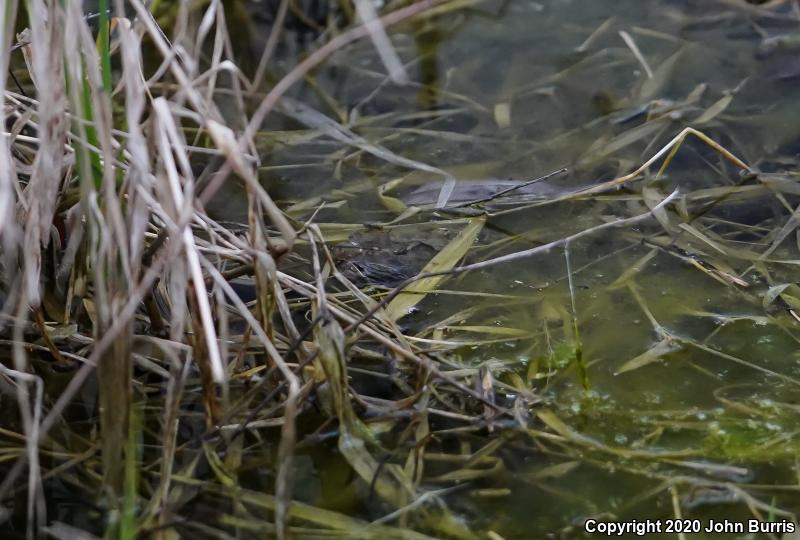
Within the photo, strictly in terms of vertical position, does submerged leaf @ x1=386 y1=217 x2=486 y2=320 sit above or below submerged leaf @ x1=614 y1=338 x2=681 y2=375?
above

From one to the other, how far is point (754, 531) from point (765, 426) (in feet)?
0.75

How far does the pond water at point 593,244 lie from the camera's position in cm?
134

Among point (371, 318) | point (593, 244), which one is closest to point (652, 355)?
point (593, 244)

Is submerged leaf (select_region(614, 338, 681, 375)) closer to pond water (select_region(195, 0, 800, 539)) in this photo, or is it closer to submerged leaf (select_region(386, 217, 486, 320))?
pond water (select_region(195, 0, 800, 539))

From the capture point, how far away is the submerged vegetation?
1.25 meters

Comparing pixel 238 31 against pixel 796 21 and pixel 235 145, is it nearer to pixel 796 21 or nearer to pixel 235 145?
pixel 796 21

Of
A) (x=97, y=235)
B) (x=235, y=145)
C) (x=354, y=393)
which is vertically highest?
(x=235, y=145)

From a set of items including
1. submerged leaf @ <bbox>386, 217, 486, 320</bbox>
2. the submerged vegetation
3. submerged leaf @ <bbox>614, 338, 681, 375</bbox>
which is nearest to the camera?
the submerged vegetation

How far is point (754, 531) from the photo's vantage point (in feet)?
4.03

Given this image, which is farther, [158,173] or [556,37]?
[556,37]

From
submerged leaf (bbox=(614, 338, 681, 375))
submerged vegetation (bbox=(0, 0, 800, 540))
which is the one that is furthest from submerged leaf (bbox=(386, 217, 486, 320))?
submerged leaf (bbox=(614, 338, 681, 375))

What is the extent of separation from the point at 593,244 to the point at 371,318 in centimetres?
56

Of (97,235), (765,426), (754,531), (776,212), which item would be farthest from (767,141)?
(97,235)

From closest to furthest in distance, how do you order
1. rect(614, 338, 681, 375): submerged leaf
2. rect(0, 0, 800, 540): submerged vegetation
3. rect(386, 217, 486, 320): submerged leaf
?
rect(0, 0, 800, 540): submerged vegetation < rect(614, 338, 681, 375): submerged leaf < rect(386, 217, 486, 320): submerged leaf
